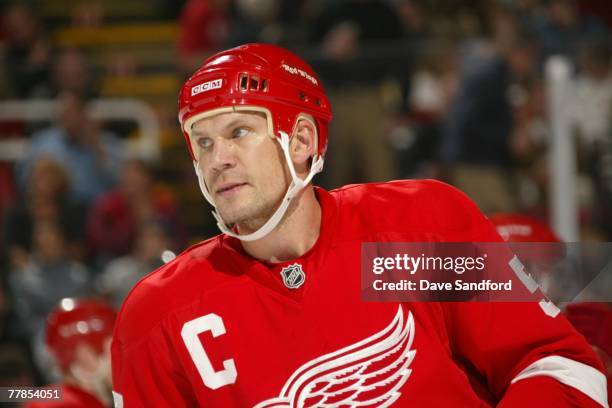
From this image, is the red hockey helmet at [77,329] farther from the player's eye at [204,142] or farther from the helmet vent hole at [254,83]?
the helmet vent hole at [254,83]

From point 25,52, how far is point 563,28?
3557 millimetres

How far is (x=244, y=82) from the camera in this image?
210 cm

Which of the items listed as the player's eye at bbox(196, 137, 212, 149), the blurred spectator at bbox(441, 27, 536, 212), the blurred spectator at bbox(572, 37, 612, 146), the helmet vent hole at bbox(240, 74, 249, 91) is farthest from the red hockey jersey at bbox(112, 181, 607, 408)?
the blurred spectator at bbox(441, 27, 536, 212)

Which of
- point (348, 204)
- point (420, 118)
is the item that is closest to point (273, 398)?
point (348, 204)

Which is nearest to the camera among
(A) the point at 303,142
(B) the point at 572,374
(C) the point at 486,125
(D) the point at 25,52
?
(B) the point at 572,374

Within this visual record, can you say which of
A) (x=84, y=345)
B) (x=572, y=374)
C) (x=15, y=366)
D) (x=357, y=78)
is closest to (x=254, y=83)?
(x=572, y=374)

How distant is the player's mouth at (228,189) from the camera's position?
2.13 m

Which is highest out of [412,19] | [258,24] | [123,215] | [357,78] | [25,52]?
[25,52]

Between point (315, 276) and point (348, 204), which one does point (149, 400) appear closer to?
point (315, 276)

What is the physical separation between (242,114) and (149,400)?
62 cm

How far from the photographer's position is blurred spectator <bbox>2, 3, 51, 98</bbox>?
19.6 ft

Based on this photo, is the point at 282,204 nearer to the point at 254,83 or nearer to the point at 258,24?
the point at 254,83

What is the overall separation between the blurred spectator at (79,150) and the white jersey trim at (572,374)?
412 cm

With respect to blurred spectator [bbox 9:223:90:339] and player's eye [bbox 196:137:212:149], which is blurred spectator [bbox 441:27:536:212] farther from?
player's eye [bbox 196:137:212:149]
